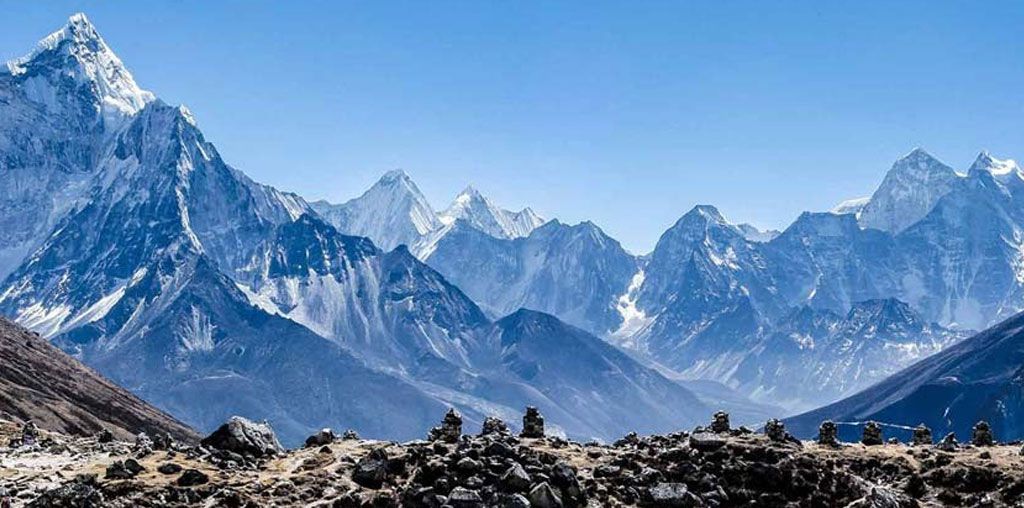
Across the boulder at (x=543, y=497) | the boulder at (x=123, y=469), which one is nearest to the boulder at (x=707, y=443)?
the boulder at (x=543, y=497)

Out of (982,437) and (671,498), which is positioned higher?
(982,437)

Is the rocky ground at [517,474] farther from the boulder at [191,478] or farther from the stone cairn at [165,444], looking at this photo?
the stone cairn at [165,444]

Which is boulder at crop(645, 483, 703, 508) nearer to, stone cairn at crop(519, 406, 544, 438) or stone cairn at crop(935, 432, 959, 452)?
stone cairn at crop(519, 406, 544, 438)

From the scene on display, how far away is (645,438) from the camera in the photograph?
72.1 meters

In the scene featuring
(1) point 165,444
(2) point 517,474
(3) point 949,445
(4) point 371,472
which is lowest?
(2) point 517,474

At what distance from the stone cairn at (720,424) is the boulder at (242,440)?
2521 centimetres

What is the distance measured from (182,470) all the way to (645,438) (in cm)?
2710

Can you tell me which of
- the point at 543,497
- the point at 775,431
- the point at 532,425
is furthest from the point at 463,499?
the point at 775,431

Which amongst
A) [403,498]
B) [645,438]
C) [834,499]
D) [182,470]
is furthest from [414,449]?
[834,499]

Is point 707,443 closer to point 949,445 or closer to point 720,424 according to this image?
point 720,424

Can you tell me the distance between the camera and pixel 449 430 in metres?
70.4

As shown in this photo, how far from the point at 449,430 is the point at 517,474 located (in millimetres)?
15651

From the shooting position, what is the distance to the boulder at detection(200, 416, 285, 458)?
219 ft

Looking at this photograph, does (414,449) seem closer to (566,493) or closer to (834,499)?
(566,493)
